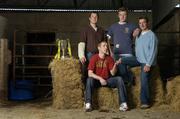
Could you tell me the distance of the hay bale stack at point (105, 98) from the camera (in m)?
6.60

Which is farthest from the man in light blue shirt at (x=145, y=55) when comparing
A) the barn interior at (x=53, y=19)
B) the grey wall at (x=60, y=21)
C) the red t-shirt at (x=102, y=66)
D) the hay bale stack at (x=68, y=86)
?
the grey wall at (x=60, y=21)

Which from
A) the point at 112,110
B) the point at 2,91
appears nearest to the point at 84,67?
the point at 112,110

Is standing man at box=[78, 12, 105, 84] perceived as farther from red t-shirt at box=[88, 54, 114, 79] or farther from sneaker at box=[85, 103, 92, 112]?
sneaker at box=[85, 103, 92, 112]

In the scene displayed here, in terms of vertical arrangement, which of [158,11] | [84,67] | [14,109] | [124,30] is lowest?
[14,109]

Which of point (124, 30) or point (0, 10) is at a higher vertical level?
point (0, 10)

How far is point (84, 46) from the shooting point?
671 centimetres

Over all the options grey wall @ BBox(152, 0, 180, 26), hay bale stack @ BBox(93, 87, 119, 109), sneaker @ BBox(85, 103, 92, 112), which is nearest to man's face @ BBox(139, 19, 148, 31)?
hay bale stack @ BBox(93, 87, 119, 109)

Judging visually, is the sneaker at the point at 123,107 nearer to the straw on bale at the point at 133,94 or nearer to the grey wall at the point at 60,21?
the straw on bale at the point at 133,94

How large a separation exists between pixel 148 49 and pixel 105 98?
1.00 m

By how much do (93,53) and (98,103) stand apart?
0.78 m

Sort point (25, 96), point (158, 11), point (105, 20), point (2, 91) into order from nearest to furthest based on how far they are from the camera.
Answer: point (2, 91), point (25, 96), point (158, 11), point (105, 20)

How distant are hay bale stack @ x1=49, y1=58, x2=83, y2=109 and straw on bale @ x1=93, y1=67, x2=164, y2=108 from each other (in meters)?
0.31

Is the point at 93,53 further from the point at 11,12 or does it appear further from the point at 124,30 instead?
the point at 11,12

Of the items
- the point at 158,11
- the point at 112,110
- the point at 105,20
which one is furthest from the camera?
the point at 105,20
